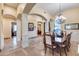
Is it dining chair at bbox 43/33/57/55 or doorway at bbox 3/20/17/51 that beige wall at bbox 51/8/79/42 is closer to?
dining chair at bbox 43/33/57/55

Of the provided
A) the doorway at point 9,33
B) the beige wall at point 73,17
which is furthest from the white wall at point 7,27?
the beige wall at point 73,17

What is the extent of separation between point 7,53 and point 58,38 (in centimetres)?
94

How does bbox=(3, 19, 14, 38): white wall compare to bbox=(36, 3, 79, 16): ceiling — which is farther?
bbox=(3, 19, 14, 38): white wall

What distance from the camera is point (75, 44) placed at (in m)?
1.97

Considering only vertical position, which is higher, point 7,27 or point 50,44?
point 7,27

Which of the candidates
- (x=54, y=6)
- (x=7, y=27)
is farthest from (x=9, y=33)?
(x=54, y=6)

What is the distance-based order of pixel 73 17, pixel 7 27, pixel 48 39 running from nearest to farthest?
pixel 73 17 → pixel 7 27 → pixel 48 39

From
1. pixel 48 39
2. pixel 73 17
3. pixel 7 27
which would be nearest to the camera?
pixel 73 17

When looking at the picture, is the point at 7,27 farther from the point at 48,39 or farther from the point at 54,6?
the point at 54,6

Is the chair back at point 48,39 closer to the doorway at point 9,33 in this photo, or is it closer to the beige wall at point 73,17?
the beige wall at point 73,17

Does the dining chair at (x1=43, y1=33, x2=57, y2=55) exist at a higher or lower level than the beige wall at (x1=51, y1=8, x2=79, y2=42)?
lower

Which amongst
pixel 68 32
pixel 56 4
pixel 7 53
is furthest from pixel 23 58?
pixel 56 4

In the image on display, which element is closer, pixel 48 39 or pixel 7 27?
pixel 7 27

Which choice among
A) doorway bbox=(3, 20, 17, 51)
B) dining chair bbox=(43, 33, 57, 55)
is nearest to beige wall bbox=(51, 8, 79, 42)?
dining chair bbox=(43, 33, 57, 55)
